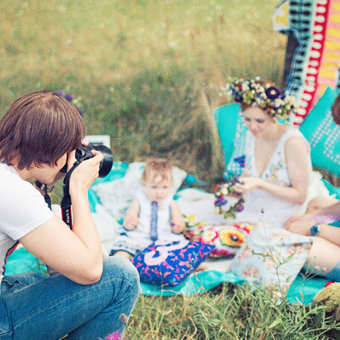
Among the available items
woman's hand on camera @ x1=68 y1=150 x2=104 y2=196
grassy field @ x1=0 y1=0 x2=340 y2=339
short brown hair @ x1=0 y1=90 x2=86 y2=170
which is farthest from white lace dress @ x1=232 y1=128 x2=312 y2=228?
short brown hair @ x1=0 y1=90 x2=86 y2=170

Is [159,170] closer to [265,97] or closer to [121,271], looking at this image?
[265,97]

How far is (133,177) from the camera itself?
338cm

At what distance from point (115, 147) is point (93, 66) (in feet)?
4.15

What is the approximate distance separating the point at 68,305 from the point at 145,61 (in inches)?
150

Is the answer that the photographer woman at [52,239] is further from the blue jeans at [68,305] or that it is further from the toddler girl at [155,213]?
the toddler girl at [155,213]

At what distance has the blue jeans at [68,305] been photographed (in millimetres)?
1406

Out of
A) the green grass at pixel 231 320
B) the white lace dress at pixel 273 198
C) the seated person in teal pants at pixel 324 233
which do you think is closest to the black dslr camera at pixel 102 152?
the green grass at pixel 231 320

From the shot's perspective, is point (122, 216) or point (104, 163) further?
point (122, 216)

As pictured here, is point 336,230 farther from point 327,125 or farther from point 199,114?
point 199,114

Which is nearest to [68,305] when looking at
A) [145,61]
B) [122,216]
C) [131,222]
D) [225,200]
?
[131,222]

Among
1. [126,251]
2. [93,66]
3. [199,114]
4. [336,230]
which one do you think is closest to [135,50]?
[93,66]

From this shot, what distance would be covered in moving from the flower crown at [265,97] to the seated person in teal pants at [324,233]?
19.4 inches

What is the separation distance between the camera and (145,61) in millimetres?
4902

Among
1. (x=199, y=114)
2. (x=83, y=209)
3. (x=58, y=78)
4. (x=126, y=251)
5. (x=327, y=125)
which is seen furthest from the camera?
(x=58, y=78)
